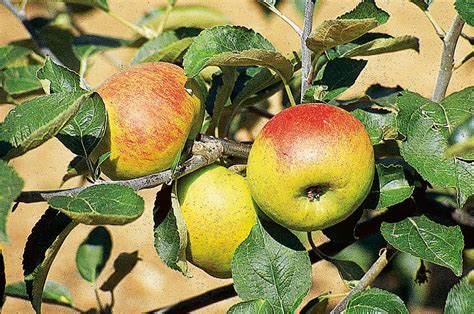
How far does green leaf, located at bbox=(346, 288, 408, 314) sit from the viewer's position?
78 cm

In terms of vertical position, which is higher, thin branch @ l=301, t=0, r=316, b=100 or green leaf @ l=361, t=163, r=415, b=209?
thin branch @ l=301, t=0, r=316, b=100

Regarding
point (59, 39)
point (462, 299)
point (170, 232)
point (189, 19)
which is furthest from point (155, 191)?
point (462, 299)

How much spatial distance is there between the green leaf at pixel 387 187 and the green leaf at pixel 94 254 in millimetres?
617

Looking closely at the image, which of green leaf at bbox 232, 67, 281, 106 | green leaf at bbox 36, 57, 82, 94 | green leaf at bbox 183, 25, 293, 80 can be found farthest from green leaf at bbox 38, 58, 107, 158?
green leaf at bbox 232, 67, 281, 106

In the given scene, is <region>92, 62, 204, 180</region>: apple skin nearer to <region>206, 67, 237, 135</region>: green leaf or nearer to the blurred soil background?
<region>206, 67, 237, 135</region>: green leaf

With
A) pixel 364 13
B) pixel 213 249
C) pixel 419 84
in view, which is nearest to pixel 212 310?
pixel 419 84

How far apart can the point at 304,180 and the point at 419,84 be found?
5.05 feet

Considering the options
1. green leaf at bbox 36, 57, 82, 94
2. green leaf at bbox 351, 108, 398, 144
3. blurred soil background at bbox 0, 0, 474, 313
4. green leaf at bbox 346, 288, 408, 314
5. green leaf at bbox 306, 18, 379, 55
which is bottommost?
blurred soil background at bbox 0, 0, 474, 313

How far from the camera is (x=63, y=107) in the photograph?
73 centimetres

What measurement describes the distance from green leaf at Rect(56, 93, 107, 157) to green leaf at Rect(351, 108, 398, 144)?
12.6 inches

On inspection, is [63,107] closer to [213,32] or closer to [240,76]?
[213,32]

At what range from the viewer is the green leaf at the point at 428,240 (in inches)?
33.4

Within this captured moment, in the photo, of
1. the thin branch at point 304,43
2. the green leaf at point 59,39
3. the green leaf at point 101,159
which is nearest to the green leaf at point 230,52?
the thin branch at point 304,43

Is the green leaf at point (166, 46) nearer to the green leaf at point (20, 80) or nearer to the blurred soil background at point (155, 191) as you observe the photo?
the green leaf at point (20, 80)
